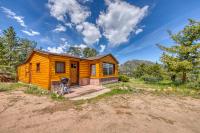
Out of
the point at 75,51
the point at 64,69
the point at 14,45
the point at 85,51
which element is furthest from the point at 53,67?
the point at 75,51

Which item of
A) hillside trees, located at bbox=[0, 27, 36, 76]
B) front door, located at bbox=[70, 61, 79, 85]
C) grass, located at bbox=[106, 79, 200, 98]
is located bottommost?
grass, located at bbox=[106, 79, 200, 98]

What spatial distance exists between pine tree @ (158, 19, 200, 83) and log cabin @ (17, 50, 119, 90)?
6743 millimetres

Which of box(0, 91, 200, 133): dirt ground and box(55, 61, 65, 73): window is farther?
box(55, 61, 65, 73): window

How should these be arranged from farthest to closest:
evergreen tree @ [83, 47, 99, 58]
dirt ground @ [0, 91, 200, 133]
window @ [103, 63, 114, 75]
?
evergreen tree @ [83, 47, 99, 58] → window @ [103, 63, 114, 75] → dirt ground @ [0, 91, 200, 133]

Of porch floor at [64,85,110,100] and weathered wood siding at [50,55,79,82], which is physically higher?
weathered wood siding at [50,55,79,82]

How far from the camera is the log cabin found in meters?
9.50

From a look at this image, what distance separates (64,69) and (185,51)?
12.6 meters

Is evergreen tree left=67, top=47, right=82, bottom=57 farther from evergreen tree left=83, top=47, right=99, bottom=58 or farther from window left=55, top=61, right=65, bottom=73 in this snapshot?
window left=55, top=61, right=65, bottom=73

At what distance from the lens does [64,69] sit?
10.6 metres

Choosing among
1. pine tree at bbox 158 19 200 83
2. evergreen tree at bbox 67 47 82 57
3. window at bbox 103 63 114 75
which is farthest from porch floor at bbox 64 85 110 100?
evergreen tree at bbox 67 47 82 57

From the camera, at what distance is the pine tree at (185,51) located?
12.6 metres

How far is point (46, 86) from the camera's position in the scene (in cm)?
934

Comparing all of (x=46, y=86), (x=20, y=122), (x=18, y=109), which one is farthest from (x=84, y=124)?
(x=46, y=86)

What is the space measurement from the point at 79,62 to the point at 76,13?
6.95 meters
